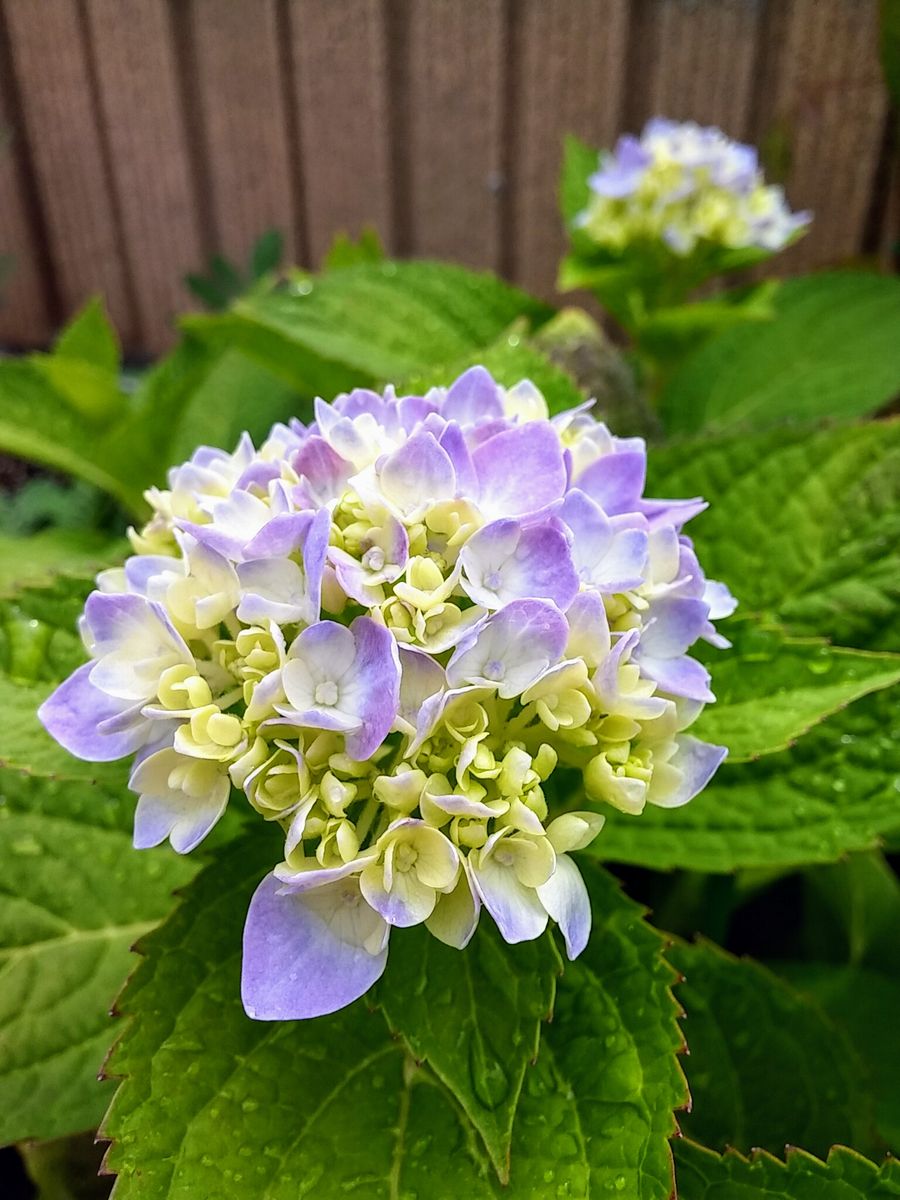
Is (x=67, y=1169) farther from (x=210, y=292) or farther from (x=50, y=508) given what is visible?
(x=210, y=292)

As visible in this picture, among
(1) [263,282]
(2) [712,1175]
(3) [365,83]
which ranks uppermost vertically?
(3) [365,83]

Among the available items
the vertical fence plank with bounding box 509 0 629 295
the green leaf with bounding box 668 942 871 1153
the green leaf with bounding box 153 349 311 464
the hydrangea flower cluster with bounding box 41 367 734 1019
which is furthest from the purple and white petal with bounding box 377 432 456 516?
the vertical fence plank with bounding box 509 0 629 295

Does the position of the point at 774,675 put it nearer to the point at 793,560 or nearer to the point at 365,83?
the point at 793,560

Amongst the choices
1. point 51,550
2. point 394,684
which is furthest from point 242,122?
point 394,684

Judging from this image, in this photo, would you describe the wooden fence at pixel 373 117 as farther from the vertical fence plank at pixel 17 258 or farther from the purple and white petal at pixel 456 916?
the purple and white petal at pixel 456 916

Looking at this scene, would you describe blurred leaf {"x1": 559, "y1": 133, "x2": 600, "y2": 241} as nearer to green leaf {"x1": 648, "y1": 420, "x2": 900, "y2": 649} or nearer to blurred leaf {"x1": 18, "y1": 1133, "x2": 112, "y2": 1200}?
green leaf {"x1": 648, "y1": 420, "x2": 900, "y2": 649}

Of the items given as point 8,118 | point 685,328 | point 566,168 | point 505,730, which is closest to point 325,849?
point 505,730
